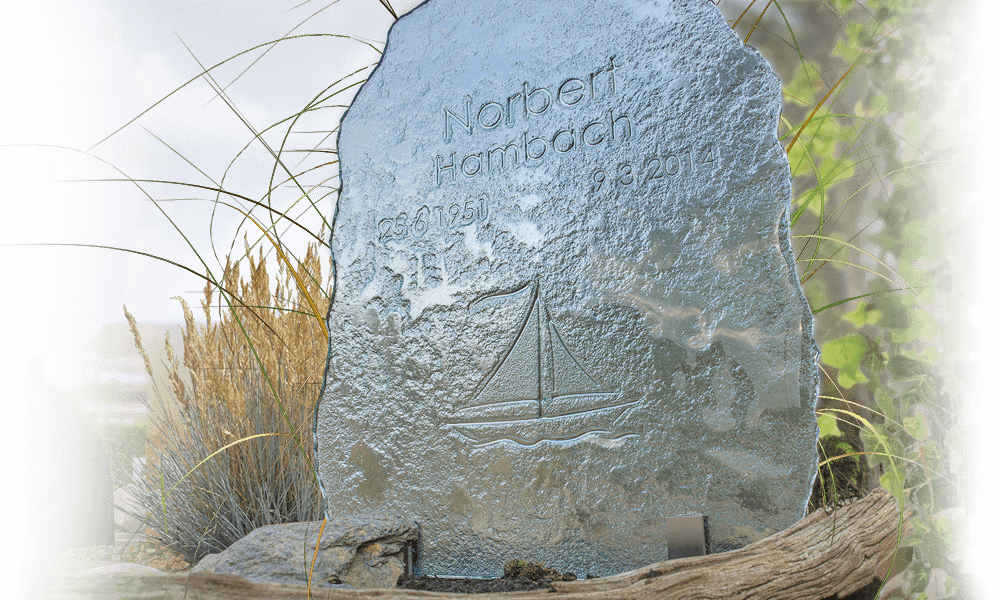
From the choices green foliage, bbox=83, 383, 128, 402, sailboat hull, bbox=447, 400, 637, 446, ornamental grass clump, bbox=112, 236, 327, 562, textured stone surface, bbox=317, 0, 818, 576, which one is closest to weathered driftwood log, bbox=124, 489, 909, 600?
textured stone surface, bbox=317, 0, 818, 576

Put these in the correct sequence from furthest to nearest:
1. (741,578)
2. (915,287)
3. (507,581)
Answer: (915,287)
(507,581)
(741,578)

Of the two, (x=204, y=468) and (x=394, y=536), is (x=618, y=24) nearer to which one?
(x=394, y=536)

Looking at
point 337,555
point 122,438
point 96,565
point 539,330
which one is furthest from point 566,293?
point 122,438

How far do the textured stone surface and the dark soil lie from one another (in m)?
0.03

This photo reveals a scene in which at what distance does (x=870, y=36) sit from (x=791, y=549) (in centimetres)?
154

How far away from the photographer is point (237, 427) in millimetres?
2377

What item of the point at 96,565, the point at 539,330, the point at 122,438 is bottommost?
the point at 96,565

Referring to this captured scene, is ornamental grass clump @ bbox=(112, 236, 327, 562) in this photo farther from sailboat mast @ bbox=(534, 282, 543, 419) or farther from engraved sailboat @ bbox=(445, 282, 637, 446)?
Answer: sailboat mast @ bbox=(534, 282, 543, 419)

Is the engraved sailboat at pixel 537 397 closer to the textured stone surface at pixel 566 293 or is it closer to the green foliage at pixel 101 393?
the textured stone surface at pixel 566 293

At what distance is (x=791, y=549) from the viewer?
4.58 ft

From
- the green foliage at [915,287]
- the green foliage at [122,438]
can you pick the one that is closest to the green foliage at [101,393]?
the green foliage at [122,438]

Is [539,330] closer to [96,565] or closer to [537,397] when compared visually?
[537,397]

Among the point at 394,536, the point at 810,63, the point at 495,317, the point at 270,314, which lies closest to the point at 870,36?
the point at 810,63

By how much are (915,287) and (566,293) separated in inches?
37.3
